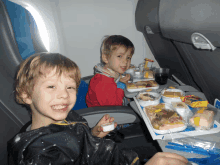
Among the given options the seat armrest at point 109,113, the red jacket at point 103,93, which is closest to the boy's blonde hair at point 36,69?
the seat armrest at point 109,113

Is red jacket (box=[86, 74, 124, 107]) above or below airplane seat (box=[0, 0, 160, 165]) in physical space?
below

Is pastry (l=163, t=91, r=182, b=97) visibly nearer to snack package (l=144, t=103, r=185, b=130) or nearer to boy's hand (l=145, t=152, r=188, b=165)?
snack package (l=144, t=103, r=185, b=130)

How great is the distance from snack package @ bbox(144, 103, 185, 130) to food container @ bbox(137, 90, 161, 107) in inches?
3.4

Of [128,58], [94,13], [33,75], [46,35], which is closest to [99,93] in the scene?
[128,58]

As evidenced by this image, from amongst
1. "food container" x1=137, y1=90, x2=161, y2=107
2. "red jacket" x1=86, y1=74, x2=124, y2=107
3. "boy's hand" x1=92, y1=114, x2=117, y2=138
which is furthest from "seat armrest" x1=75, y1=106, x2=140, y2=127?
"red jacket" x1=86, y1=74, x2=124, y2=107

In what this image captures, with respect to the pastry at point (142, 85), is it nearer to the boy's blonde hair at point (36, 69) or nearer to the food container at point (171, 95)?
the food container at point (171, 95)

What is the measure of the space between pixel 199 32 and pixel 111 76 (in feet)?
3.27

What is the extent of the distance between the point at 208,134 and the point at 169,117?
0.63 feet

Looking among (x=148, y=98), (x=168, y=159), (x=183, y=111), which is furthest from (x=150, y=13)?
(x=168, y=159)

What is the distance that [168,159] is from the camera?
679 millimetres

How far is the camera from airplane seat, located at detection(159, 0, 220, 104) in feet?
2.12

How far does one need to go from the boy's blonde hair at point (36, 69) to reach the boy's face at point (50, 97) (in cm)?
2

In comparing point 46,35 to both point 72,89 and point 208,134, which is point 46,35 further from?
point 208,134

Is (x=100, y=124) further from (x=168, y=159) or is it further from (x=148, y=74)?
(x=148, y=74)
